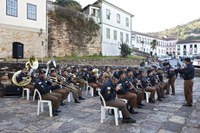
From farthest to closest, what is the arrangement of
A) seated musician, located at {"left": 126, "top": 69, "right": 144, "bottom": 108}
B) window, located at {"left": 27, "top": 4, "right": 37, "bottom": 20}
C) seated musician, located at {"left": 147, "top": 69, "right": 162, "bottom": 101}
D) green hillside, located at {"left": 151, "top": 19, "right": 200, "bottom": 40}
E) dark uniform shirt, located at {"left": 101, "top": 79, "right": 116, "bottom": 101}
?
green hillside, located at {"left": 151, "top": 19, "right": 200, "bottom": 40} < window, located at {"left": 27, "top": 4, "right": 37, "bottom": 20} < seated musician, located at {"left": 147, "top": 69, "right": 162, "bottom": 101} < seated musician, located at {"left": 126, "top": 69, "right": 144, "bottom": 108} < dark uniform shirt, located at {"left": 101, "top": 79, "right": 116, "bottom": 101}

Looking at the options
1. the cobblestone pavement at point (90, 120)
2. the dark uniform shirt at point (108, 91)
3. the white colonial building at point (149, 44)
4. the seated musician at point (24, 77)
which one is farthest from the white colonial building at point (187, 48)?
the dark uniform shirt at point (108, 91)

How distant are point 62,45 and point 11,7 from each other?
715 centimetres

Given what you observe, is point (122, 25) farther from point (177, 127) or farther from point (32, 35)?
point (177, 127)

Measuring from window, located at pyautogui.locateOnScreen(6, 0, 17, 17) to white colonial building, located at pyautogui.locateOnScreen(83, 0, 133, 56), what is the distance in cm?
1200

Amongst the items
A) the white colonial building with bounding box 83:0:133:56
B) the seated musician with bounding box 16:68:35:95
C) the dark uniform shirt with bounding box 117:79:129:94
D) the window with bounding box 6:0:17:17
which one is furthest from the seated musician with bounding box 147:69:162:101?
the white colonial building with bounding box 83:0:133:56

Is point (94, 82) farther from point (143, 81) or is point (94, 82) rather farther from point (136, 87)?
point (136, 87)

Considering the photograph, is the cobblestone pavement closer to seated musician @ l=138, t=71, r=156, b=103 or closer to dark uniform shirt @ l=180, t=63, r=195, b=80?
seated musician @ l=138, t=71, r=156, b=103

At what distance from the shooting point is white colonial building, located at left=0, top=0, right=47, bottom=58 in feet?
59.0

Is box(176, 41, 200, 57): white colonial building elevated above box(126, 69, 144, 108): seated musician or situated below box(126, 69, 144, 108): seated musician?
above

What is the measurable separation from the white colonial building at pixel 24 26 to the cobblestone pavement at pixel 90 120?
11.3 meters

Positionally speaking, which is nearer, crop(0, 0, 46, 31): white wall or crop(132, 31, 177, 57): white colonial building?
crop(0, 0, 46, 31): white wall

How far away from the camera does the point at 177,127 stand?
5711mm

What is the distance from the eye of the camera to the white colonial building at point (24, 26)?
18.0 metres

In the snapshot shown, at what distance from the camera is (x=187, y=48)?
246ft
